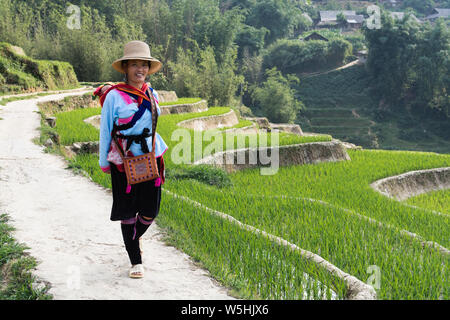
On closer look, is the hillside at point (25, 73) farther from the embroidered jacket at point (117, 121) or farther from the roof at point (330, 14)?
the roof at point (330, 14)

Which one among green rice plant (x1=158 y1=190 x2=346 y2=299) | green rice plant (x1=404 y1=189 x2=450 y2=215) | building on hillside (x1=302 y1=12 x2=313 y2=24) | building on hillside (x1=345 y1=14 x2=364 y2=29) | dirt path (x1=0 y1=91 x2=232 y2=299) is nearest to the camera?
dirt path (x1=0 y1=91 x2=232 y2=299)

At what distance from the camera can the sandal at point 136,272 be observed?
2.71m

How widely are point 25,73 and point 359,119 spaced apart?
2726 centimetres

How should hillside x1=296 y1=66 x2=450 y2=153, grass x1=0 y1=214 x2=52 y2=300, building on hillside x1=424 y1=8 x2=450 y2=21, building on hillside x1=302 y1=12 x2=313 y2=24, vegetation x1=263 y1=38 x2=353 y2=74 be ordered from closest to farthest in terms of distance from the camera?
1. grass x1=0 y1=214 x2=52 y2=300
2. hillside x1=296 y1=66 x2=450 y2=153
3. vegetation x1=263 y1=38 x2=353 y2=74
4. building on hillside x1=424 y1=8 x2=450 y2=21
5. building on hillside x1=302 y1=12 x2=313 y2=24

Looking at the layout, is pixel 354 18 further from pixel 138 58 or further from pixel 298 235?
pixel 138 58

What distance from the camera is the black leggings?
2775 mm

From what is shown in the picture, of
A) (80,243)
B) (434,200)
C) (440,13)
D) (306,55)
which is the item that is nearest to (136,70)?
(80,243)

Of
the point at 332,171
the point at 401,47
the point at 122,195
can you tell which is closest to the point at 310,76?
the point at 401,47

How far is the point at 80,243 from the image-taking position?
128 inches

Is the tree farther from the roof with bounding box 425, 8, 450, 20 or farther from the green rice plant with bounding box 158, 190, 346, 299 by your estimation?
the roof with bounding box 425, 8, 450, 20

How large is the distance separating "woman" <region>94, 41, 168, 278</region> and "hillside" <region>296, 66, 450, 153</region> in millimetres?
29546

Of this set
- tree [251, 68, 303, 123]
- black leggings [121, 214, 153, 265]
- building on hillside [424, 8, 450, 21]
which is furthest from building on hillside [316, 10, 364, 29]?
black leggings [121, 214, 153, 265]

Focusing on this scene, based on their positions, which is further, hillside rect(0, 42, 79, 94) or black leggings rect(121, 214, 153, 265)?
hillside rect(0, 42, 79, 94)
